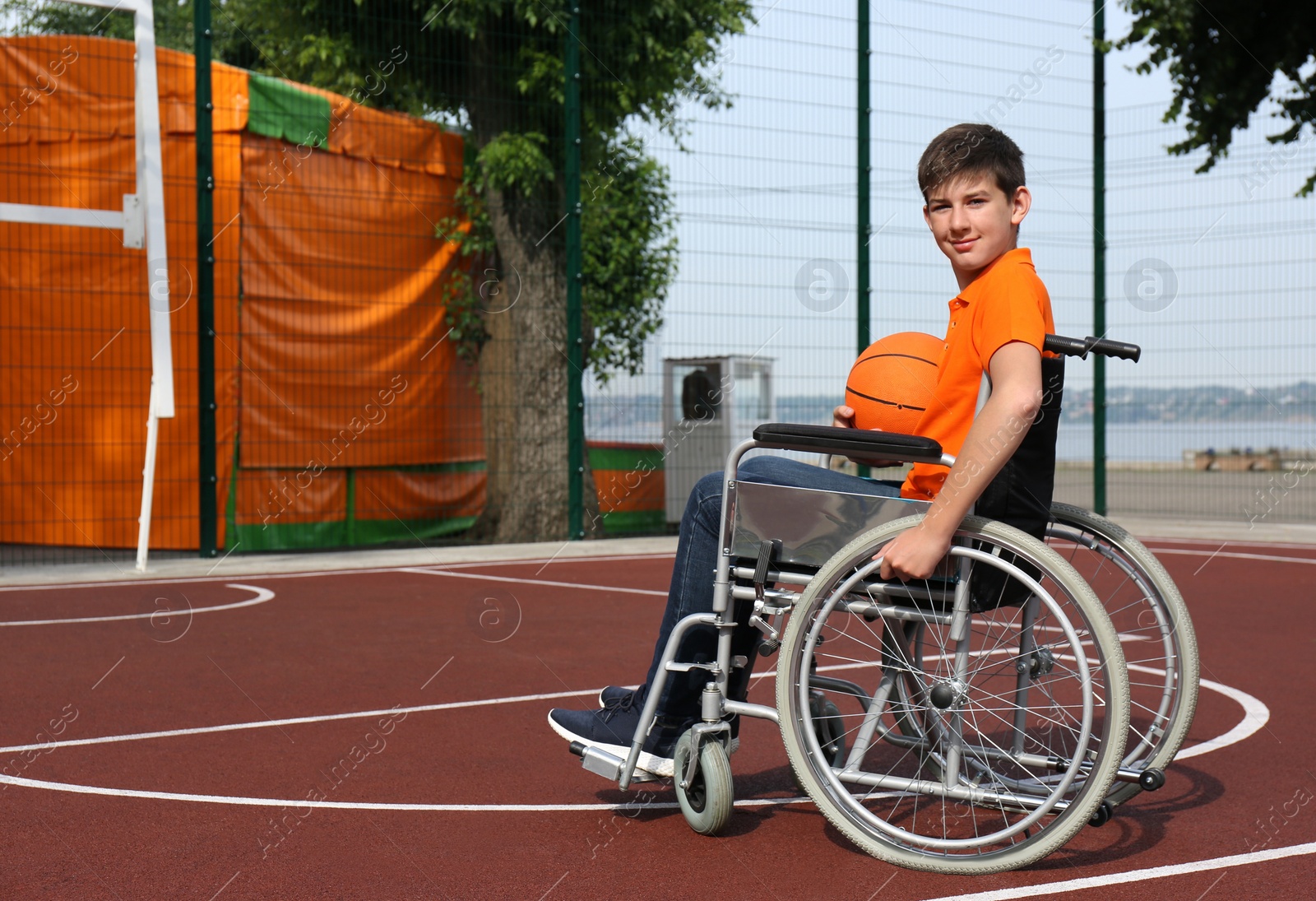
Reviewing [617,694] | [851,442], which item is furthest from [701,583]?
[851,442]

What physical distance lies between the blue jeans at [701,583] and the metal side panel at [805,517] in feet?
0.21

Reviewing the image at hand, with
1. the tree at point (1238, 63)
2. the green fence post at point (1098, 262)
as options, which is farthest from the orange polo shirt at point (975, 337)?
the tree at point (1238, 63)

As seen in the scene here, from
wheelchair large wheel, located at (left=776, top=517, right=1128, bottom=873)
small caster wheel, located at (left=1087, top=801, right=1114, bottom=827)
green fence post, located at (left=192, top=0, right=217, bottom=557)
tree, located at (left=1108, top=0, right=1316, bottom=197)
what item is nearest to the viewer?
wheelchair large wheel, located at (left=776, top=517, right=1128, bottom=873)

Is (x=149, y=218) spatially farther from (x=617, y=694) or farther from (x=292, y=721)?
(x=617, y=694)

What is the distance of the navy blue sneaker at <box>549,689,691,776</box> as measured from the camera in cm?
321

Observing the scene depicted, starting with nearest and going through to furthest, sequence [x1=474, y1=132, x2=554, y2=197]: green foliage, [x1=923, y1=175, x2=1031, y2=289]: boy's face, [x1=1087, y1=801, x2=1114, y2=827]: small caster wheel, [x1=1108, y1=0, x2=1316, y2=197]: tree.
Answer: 1. [x1=1087, y1=801, x2=1114, y2=827]: small caster wheel
2. [x1=923, y1=175, x2=1031, y2=289]: boy's face
3. [x1=474, y1=132, x2=554, y2=197]: green foliage
4. [x1=1108, y1=0, x2=1316, y2=197]: tree

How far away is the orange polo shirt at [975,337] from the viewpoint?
286 centimetres

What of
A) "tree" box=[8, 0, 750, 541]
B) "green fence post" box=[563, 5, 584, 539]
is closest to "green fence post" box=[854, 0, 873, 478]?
"tree" box=[8, 0, 750, 541]

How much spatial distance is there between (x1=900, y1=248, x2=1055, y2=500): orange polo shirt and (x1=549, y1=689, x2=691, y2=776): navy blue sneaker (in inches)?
30.6

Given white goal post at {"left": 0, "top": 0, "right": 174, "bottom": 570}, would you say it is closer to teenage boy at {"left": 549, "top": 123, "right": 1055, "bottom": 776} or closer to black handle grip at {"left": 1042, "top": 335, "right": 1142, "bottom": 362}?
teenage boy at {"left": 549, "top": 123, "right": 1055, "bottom": 776}

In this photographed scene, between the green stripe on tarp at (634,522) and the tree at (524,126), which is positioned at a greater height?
the tree at (524,126)

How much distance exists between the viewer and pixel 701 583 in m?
3.14

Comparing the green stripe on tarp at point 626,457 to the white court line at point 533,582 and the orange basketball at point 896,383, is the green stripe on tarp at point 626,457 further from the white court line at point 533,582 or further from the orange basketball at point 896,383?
the orange basketball at point 896,383

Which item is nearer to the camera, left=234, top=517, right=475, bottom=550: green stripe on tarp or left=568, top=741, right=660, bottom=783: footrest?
left=568, top=741, right=660, bottom=783: footrest
